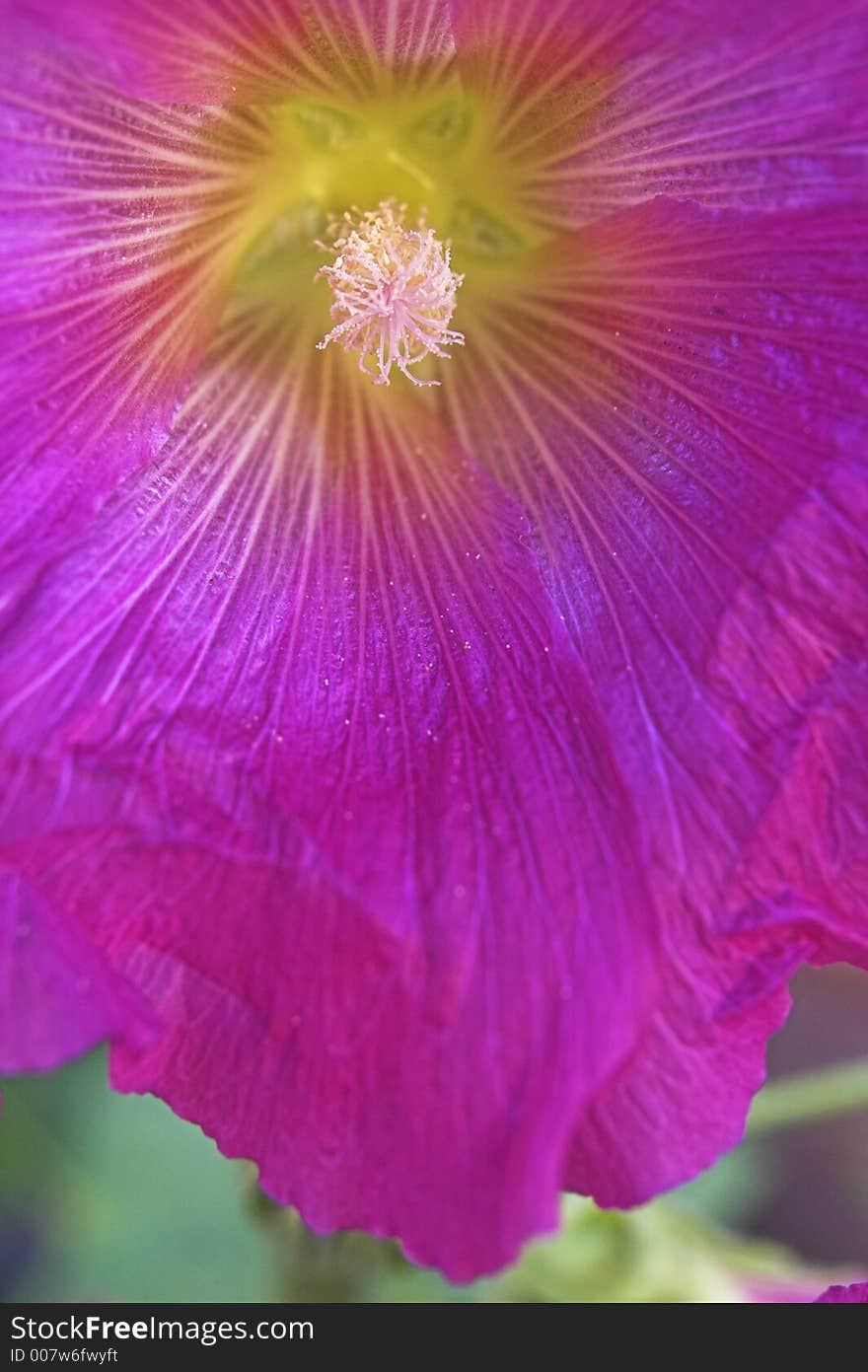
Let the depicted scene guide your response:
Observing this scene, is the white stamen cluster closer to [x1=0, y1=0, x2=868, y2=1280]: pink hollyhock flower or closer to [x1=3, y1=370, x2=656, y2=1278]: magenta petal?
[x1=0, y1=0, x2=868, y2=1280]: pink hollyhock flower

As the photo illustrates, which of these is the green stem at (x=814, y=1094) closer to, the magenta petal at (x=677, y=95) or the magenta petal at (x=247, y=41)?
the magenta petal at (x=677, y=95)

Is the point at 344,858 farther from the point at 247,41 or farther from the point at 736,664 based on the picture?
the point at 247,41

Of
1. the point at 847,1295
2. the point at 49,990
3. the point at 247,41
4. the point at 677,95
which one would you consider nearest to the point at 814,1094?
the point at 847,1295

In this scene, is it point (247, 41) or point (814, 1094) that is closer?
point (247, 41)

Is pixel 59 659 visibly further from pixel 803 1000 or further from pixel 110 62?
pixel 803 1000

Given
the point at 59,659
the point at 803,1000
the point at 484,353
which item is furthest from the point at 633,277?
the point at 803,1000

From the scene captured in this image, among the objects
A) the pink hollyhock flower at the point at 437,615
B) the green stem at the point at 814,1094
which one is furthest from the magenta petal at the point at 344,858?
the green stem at the point at 814,1094
